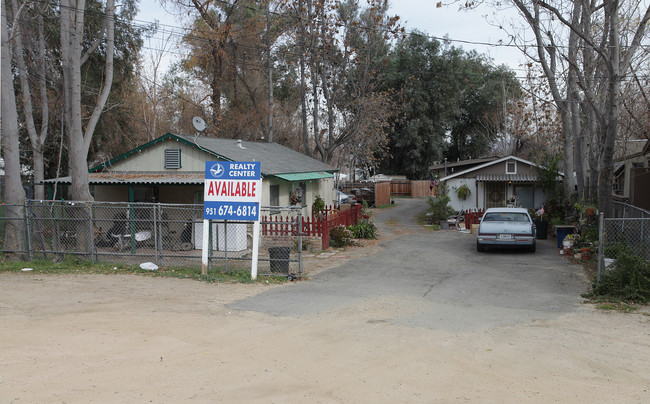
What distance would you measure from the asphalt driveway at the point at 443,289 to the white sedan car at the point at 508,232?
1.33ft

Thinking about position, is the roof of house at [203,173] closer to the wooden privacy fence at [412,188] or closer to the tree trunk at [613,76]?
the tree trunk at [613,76]

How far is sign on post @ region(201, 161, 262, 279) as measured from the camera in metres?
11.4

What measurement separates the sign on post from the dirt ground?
Result: 99.7 inches

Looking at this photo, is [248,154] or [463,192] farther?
[463,192]

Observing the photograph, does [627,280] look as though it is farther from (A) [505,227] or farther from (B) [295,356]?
(B) [295,356]

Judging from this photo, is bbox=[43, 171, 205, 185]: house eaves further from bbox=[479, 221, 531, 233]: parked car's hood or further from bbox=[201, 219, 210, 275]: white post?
bbox=[479, 221, 531, 233]: parked car's hood

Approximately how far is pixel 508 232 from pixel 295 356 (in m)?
11.8

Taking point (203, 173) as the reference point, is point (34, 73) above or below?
above

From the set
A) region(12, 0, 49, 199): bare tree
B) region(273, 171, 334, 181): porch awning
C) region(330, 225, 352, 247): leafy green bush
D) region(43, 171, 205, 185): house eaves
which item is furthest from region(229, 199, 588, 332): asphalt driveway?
region(12, 0, 49, 199): bare tree

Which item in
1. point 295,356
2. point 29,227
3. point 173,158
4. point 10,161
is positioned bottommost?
point 295,356

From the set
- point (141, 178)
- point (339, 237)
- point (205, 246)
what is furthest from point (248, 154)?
point (205, 246)

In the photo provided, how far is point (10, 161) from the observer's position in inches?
539

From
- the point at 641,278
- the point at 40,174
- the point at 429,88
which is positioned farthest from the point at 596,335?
the point at 429,88

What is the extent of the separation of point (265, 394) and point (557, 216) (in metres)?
20.7
